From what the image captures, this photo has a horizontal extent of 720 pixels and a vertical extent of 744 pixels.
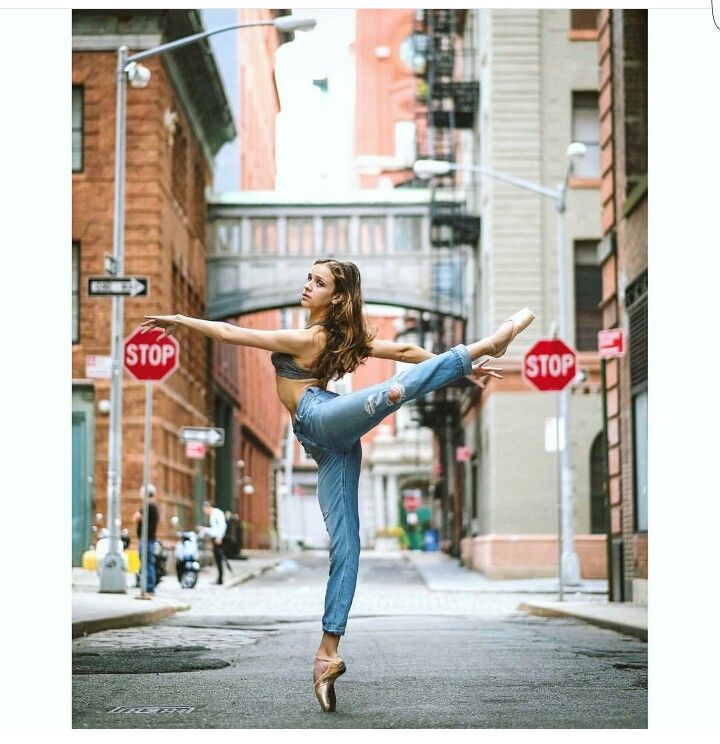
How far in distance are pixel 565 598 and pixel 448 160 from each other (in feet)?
63.5

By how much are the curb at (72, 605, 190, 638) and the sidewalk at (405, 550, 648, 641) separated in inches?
156

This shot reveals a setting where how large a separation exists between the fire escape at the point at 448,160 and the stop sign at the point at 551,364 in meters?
13.7

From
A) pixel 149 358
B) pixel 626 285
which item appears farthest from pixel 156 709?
pixel 149 358

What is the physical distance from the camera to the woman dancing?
559 cm

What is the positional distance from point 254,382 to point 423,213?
61.6 feet

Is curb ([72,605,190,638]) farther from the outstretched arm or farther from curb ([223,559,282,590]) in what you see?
curb ([223,559,282,590])

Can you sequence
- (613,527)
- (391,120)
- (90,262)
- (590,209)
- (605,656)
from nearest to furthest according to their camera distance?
(605,656) < (613,527) < (90,262) < (590,209) < (391,120)

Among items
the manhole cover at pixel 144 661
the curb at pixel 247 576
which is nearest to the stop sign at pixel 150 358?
the manhole cover at pixel 144 661

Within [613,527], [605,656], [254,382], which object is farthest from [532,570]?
[254,382]

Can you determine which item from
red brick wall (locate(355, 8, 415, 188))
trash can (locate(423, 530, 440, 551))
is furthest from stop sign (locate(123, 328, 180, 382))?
red brick wall (locate(355, 8, 415, 188))

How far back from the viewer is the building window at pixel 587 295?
30.8 meters

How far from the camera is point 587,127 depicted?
3070cm

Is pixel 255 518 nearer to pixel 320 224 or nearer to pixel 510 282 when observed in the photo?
pixel 320 224
